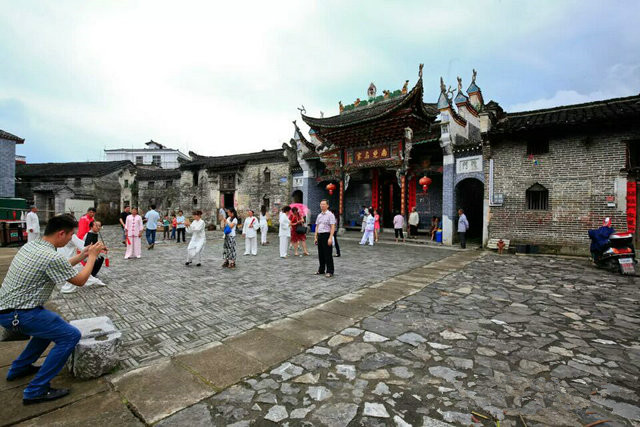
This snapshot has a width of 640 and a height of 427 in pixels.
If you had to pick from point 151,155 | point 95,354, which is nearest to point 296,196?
point 95,354

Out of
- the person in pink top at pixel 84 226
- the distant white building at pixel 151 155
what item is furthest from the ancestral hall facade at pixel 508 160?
the distant white building at pixel 151 155

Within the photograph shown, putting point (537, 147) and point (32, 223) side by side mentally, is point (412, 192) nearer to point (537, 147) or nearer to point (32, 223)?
point (537, 147)

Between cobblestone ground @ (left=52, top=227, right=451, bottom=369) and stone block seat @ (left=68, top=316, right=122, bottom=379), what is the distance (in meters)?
0.23

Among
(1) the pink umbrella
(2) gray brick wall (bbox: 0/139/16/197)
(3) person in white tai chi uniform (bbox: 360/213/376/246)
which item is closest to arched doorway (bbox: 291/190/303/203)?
(1) the pink umbrella

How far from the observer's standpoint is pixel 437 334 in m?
3.61

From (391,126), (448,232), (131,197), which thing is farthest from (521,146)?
(131,197)

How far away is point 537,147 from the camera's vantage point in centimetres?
1109

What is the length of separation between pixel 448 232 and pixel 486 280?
23.0 feet

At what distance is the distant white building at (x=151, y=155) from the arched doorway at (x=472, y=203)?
40233 millimetres

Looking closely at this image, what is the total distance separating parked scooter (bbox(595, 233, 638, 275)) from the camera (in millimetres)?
7062

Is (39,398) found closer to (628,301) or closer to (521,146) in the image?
(628,301)

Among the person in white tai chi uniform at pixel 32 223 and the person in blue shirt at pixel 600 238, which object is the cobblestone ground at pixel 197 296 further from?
the person in blue shirt at pixel 600 238

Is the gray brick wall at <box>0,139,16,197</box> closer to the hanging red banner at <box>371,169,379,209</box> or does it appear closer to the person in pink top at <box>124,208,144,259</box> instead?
the person in pink top at <box>124,208,144,259</box>

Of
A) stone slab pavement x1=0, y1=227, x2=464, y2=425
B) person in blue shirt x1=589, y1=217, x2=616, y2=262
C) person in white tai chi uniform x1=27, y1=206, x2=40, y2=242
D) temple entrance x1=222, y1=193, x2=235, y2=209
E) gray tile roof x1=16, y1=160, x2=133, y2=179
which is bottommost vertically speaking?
stone slab pavement x1=0, y1=227, x2=464, y2=425
